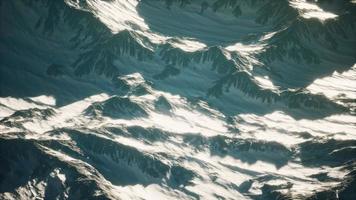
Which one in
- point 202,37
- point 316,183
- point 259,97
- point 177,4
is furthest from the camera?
point 177,4

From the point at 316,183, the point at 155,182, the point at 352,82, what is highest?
the point at 352,82

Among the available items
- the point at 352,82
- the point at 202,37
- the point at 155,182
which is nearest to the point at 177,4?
the point at 202,37

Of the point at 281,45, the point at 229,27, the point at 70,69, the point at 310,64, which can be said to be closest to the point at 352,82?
the point at 310,64

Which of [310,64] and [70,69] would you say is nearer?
[70,69]

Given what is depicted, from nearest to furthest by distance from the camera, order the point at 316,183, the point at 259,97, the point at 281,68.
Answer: the point at 316,183 → the point at 259,97 → the point at 281,68

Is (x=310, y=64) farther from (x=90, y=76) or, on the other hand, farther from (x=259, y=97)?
(x=90, y=76)

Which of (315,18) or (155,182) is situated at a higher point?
(315,18)
